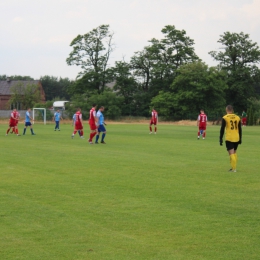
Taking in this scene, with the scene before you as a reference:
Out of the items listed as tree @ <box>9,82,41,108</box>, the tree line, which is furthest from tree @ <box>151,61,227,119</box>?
tree @ <box>9,82,41,108</box>

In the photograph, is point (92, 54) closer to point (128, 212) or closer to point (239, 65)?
point (239, 65)

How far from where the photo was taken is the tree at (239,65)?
81625mm

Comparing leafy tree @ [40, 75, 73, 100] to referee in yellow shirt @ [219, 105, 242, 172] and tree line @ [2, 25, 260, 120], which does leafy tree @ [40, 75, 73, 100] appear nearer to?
tree line @ [2, 25, 260, 120]

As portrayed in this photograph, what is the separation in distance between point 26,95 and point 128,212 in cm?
8107

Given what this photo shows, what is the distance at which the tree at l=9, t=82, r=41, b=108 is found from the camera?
285 ft

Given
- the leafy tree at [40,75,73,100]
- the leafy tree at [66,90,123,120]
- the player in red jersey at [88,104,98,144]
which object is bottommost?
the player in red jersey at [88,104,98,144]

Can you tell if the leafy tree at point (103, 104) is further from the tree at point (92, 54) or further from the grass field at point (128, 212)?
the grass field at point (128, 212)

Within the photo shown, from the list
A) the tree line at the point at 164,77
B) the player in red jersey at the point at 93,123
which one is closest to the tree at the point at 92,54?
the tree line at the point at 164,77

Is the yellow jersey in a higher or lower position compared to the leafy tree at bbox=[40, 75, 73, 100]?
lower

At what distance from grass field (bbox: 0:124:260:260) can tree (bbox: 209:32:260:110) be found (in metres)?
68.4

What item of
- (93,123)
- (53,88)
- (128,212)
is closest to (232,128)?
(128,212)

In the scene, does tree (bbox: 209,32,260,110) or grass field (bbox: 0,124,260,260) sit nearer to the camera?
grass field (bbox: 0,124,260,260)

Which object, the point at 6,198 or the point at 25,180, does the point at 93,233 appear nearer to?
the point at 6,198

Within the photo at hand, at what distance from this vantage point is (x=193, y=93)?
75.8 m
